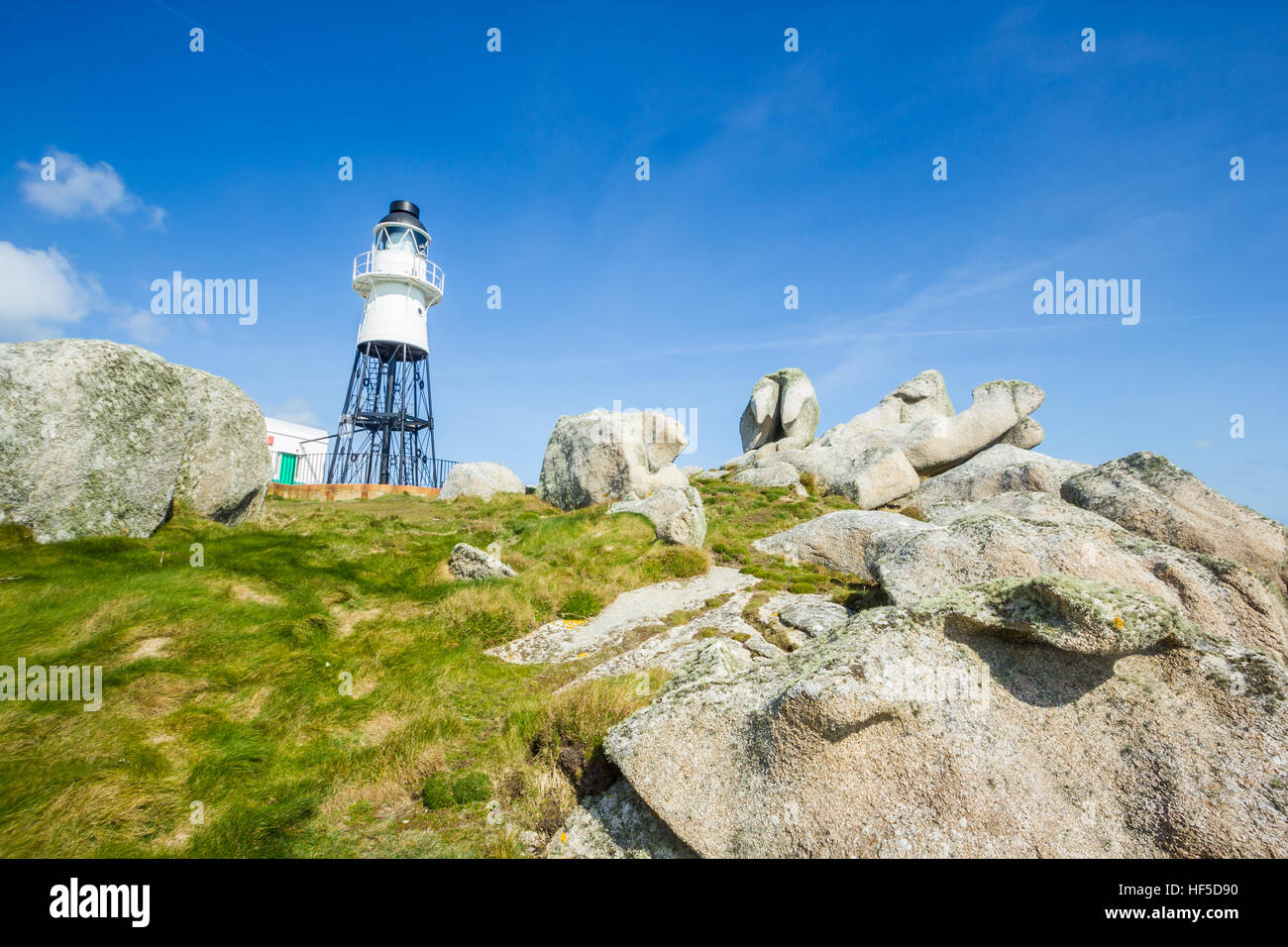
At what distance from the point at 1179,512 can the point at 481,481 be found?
2822 cm

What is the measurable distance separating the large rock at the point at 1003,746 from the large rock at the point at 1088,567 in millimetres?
1255

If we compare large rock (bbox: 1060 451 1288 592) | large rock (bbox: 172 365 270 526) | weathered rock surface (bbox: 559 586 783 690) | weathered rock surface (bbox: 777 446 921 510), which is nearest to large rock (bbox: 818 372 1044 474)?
weathered rock surface (bbox: 777 446 921 510)

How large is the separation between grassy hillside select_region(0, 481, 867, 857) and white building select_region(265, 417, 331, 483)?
40644 mm

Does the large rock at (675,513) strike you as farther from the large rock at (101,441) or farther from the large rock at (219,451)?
the large rock at (101,441)

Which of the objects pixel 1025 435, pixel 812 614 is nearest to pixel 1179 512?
→ pixel 812 614

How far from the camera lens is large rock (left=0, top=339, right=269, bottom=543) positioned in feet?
39.1

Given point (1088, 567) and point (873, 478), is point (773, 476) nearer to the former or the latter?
point (873, 478)

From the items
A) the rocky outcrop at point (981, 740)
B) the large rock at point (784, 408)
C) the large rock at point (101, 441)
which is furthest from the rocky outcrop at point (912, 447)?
the large rock at point (101, 441)

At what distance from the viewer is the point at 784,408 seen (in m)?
42.7

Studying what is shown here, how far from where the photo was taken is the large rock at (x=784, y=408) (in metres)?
42.3

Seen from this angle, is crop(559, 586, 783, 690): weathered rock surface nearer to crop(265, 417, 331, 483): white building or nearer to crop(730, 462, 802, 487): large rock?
crop(730, 462, 802, 487): large rock

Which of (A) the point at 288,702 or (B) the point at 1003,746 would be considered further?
(A) the point at 288,702
